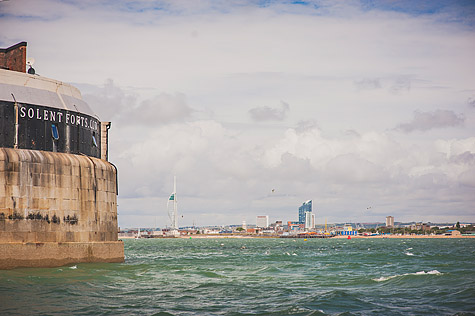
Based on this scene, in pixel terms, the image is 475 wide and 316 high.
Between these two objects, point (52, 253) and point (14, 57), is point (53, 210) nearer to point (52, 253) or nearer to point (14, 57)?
point (52, 253)

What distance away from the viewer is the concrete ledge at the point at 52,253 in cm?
3734

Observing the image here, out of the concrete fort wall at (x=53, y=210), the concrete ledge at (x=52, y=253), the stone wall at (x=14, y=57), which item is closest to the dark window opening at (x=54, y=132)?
the concrete fort wall at (x=53, y=210)

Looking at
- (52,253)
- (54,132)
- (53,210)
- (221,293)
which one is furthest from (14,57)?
(221,293)

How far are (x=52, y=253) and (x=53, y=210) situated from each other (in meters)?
2.70

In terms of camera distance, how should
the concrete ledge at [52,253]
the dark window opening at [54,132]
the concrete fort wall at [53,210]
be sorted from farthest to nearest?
the dark window opening at [54,132] → the concrete fort wall at [53,210] → the concrete ledge at [52,253]

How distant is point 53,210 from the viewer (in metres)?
40.5

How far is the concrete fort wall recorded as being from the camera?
38031 mm

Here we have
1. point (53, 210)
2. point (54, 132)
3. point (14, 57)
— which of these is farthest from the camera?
point (14, 57)

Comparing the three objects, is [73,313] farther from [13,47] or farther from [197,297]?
[13,47]

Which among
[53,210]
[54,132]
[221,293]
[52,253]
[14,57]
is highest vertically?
[14,57]

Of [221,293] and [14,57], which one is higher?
[14,57]

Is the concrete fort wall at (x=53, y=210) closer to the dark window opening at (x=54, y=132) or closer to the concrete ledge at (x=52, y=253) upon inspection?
the concrete ledge at (x=52, y=253)

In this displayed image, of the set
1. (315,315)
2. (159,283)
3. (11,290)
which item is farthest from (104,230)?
(315,315)

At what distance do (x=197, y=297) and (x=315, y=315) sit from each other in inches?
304
